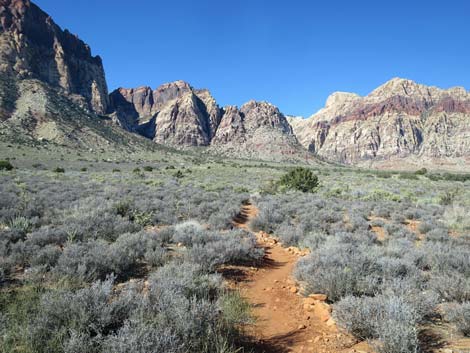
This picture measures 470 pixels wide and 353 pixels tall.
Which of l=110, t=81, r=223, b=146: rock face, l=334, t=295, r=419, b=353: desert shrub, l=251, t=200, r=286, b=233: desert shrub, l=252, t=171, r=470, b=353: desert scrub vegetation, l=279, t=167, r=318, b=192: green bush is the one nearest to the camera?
l=334, t=295, r=419, b=353: desert shrub

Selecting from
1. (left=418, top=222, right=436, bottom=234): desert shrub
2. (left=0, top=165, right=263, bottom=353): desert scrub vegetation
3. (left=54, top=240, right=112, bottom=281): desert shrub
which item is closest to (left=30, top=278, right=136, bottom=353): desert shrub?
(left=0, top=165, right=263, bottom=353): desert scrub vegetation

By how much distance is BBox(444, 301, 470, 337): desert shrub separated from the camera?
12.4 ft

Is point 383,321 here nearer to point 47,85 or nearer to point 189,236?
point 189,236

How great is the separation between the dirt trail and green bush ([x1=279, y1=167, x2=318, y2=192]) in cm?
1554

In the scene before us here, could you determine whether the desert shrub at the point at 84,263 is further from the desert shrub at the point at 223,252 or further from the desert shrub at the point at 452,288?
the desert shrub at the point at 452,288

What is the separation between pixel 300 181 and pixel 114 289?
1912cm

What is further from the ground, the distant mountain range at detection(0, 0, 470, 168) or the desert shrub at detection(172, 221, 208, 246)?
the distant mountain range at detection(0, 0, 470, 168)

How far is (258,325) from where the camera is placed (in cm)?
429

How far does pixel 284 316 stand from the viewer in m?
4.70

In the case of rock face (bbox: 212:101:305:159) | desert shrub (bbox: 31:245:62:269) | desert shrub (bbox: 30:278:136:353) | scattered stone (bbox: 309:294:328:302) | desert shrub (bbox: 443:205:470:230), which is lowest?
scattered stone (bbox: 309:294:328:302)

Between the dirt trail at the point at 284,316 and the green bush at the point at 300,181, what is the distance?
15.5 meters

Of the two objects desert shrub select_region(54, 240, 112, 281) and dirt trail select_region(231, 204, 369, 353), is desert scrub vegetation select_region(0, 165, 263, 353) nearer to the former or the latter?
desert shrub select_region(54, 240, 112, 281)

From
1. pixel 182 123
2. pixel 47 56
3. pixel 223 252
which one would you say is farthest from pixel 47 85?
pixel 223 252

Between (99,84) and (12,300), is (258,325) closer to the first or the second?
(12,300)
